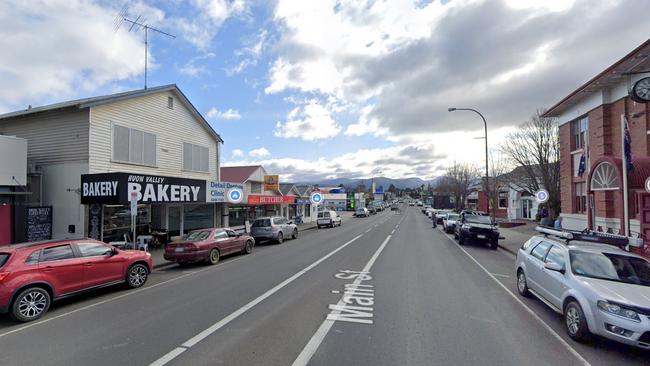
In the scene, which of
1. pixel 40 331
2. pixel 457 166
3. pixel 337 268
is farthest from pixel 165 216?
pixel 457 166

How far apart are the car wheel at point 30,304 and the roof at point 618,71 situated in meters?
19.6

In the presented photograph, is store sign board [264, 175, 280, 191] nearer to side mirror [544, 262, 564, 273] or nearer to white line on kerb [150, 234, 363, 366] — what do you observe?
white line on kerb [150, 234, 363, 366]

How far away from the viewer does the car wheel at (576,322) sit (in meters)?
5.25

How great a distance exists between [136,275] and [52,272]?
234 centimetres

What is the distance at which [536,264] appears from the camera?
7453 mm

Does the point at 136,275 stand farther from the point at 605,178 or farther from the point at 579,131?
the point at 579,131

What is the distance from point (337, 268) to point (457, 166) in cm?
6270

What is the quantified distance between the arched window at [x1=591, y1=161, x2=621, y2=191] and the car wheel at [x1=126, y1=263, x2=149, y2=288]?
16.5 m

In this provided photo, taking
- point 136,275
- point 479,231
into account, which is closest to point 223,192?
point 136,275

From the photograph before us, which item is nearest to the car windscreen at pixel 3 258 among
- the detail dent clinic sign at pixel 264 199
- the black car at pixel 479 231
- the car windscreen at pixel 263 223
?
the car windscreen at pixel 263 223

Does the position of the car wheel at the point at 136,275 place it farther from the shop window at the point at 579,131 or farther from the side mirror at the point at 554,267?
the shop window at the point at 579,131

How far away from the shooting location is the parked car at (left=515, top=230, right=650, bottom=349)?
15.8ft

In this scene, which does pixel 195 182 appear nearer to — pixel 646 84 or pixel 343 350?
pixel 343 350

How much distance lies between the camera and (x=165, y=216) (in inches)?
770
